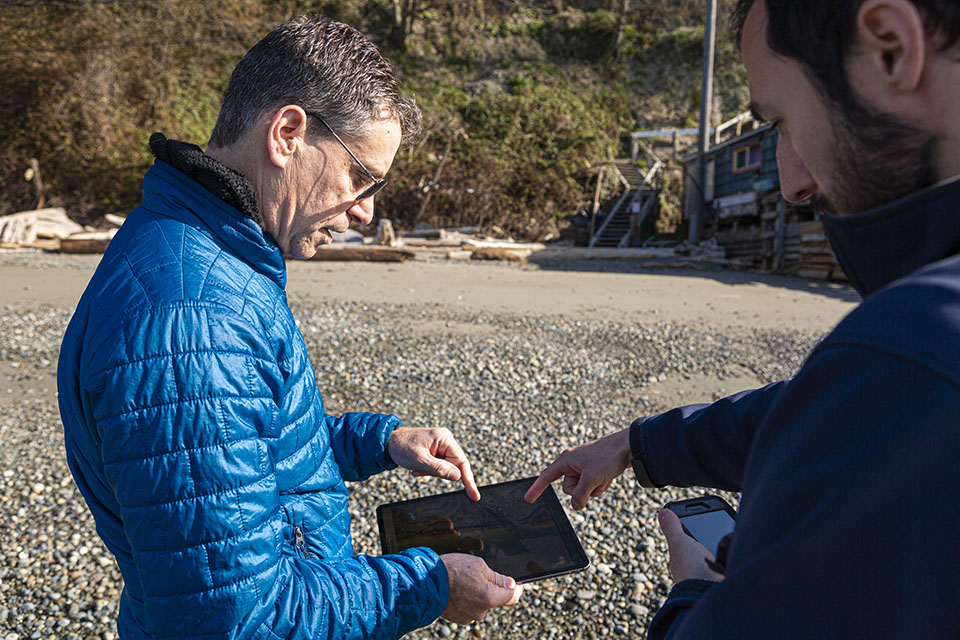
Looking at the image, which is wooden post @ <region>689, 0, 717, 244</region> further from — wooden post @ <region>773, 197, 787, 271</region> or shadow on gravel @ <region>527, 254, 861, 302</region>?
→ wooden post @ <region>773, 197, 787, 271</region>

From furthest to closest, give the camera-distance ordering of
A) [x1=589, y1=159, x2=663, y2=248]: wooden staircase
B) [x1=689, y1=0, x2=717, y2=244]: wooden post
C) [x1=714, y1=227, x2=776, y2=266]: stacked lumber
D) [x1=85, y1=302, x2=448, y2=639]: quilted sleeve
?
[x1=589, y1=159, x2=663, y2=248]: wooden staircase < [x1=689, y1=0, x2=717, y2=244]: wooden post < [x1=714, y1=227, x2=776, y2=266]: stacked lumber < [x1=85, y1=302, x2=448, y2=639]: quilted sleeve

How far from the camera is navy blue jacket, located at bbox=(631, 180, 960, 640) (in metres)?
0.65

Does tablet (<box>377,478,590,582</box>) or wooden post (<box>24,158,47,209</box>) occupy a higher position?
wooden post (<box>24,158,47,209</box>)

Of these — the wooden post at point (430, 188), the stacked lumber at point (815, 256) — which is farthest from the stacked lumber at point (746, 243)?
the wooden post at point (430, 188)

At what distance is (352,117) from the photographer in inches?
63.3

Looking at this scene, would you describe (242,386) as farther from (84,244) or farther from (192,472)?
(84,244)

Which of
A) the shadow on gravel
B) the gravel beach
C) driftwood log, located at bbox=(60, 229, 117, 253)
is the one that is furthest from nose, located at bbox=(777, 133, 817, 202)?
driftwood log, located at bbox=(60, 229, 117, 253)

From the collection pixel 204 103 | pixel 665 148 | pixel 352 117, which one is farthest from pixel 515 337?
pixel 665 148

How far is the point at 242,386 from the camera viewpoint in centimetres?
128


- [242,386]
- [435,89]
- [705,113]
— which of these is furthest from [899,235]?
[435,89]

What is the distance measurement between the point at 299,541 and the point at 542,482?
2.41 ft

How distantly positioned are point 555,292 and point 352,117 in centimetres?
Result: 1015

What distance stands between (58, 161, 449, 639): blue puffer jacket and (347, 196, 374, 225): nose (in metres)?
0.29

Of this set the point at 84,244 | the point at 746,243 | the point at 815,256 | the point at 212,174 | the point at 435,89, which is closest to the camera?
the point at 212,174
